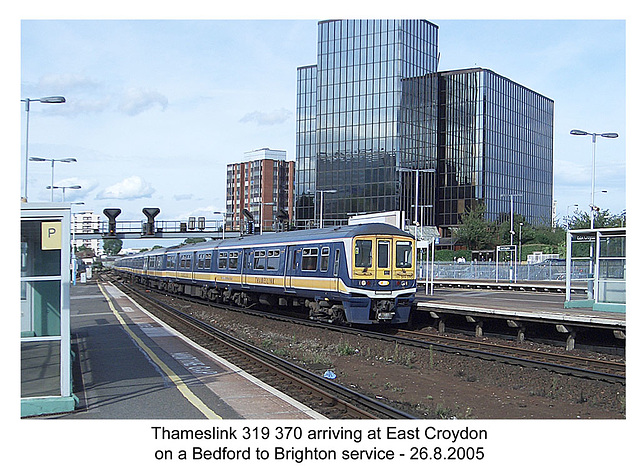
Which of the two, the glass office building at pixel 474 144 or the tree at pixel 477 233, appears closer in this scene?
the tree at pixel 477 233

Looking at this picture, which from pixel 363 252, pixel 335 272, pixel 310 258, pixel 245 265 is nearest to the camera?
pixel 363 252

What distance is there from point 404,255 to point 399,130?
186 feet

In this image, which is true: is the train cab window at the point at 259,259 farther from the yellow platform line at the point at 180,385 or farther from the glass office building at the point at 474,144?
the glass office building at the point at 474,144

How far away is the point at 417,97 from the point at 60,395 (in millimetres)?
70589

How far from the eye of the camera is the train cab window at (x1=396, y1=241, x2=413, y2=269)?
19.0m

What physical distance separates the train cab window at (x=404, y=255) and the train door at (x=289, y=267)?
394cm

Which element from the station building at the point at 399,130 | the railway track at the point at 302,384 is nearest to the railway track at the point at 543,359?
the railway track at the point at 302,384

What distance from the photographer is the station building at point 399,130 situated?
74000 mm

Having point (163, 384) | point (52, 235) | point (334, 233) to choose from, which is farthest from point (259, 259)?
point (52, 235)

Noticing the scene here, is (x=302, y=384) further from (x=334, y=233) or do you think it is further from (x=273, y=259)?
(x=273, y=259)

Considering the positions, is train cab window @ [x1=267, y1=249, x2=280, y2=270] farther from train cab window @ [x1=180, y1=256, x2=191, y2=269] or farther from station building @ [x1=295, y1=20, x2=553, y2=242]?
station building @ [x1=295, y1=20, x2=553, y2=242]

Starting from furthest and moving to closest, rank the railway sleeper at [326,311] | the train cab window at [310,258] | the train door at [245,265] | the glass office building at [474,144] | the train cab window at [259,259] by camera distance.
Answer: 1. the glass office building at [474,144]
2. the train door at [245,265]
3. the train cab window at [259,259]
4. the train cab window at [310,258]
5. the railway sleeper at [326,311]

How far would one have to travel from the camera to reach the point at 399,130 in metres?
73.9
